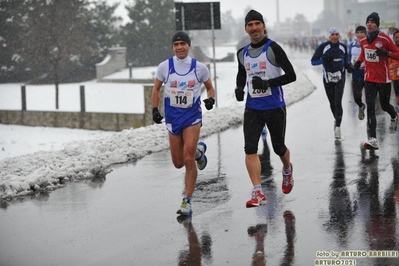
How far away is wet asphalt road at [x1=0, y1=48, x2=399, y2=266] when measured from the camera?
5.70 meters

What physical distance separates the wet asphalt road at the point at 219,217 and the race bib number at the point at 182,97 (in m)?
1.11

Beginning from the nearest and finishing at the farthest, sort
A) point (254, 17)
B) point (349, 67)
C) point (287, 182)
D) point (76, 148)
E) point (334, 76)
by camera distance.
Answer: point (254, 17)
point (287, 182)
point (76, 148)
point (349, 67)
point (334, 76)

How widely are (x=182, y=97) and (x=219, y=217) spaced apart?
134 cm

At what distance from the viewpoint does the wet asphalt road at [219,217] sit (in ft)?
18.7

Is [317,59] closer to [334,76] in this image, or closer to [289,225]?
[334,76]

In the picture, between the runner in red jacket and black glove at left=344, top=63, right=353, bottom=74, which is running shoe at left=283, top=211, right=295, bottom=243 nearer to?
the runner in red jacket

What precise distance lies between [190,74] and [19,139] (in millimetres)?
19617

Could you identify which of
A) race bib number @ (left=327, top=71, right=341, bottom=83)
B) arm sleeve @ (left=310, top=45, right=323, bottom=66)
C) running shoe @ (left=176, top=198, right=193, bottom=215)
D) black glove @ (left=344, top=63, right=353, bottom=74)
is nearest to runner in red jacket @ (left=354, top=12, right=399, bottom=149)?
black glove @ (left=344, top=63, right=353, bottom=74)

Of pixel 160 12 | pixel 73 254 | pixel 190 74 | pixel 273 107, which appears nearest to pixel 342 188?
pixel 273 107

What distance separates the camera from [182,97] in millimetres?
7363

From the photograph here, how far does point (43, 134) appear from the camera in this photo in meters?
26.8

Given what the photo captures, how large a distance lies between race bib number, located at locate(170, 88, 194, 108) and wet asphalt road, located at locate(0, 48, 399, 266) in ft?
3.63

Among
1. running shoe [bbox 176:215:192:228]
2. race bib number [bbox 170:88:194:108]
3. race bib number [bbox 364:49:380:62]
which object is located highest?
race bib number [bbox 364:49:380:62]

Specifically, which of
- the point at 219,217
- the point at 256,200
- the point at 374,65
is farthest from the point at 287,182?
the point at 374,65
